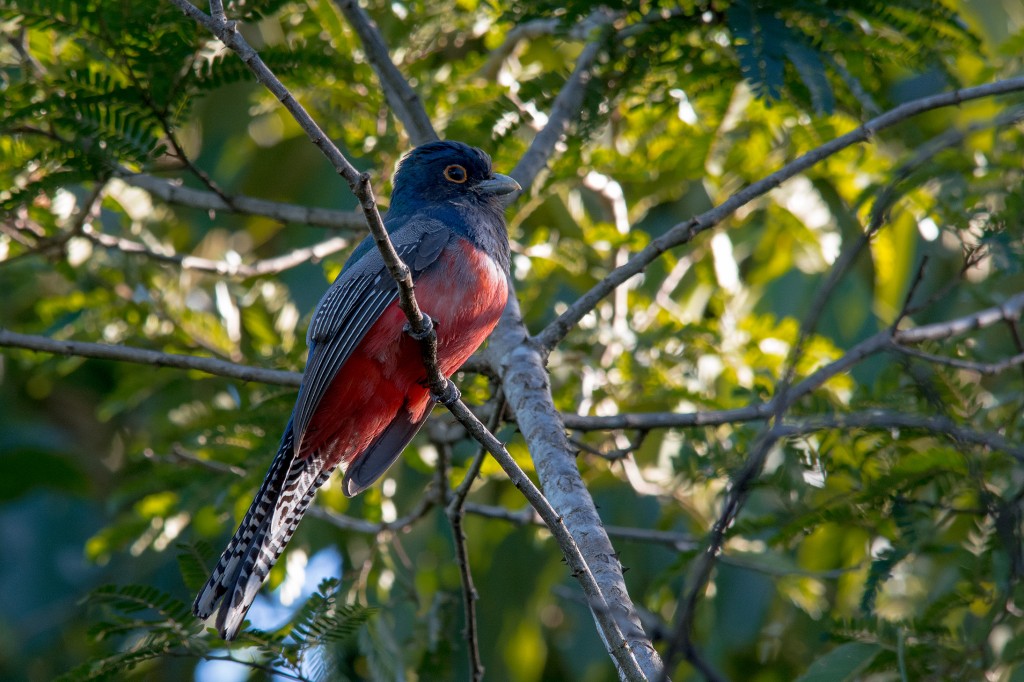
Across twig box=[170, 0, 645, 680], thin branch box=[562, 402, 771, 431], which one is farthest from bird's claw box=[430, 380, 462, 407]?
thin branch box=[562, 402, 771, 431]

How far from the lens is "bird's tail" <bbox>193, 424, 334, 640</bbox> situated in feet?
11.9

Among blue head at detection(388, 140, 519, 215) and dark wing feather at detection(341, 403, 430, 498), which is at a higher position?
blue head at detection(388, 140, 519, 215)

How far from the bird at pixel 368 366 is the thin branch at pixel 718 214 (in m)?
0.37

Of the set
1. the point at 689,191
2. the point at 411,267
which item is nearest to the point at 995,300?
the point at 689,191

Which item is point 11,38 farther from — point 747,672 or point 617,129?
point 747,672

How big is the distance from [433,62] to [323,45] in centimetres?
163

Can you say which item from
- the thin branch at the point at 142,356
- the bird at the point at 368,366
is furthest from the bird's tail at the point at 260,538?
the thin branch at the point at 142,356

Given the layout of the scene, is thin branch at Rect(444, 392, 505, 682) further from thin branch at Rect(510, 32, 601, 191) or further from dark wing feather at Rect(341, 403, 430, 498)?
thin branch at Rect(510, 32, 601, 191)

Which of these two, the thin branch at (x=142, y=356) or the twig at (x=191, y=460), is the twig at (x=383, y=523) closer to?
the twig at (x=191, y=460)

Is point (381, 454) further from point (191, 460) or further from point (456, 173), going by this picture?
point (456, 173)

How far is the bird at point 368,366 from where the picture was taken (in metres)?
3.91

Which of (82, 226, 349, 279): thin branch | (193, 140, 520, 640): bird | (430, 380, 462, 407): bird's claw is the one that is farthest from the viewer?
(82, 226, 349, 279): thin branch

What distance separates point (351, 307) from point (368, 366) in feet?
0.84

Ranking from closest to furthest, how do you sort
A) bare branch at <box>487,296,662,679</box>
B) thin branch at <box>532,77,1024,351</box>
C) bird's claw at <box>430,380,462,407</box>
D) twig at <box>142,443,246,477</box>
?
bare branch at <box>487,296,662,679</box> < bird's claw at <box>430,380,462,407</box> < thin branch at <box>532,77,1024,351</box> < twig at <box>142,443,246,477</box>
